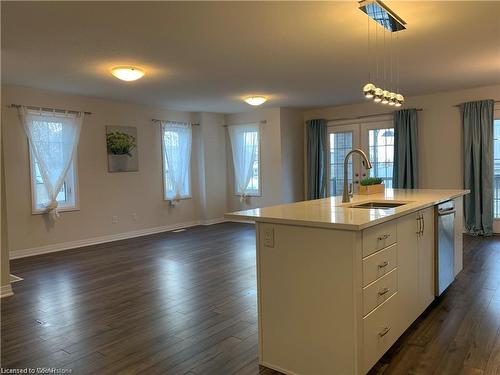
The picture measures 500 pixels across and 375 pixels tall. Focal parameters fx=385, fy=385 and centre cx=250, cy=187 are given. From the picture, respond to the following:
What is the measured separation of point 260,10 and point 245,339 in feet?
7.98

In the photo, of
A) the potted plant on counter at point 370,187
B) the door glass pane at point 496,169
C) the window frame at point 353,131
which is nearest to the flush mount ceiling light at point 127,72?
the potted plant on counter at point 370,187

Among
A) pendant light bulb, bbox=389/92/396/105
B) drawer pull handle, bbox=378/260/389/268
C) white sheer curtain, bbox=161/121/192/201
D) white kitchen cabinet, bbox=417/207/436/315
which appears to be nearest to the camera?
drawer pull handle, bbox=378/260/389/268

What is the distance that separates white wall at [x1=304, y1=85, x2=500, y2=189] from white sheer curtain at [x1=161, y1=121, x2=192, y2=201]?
4.27m

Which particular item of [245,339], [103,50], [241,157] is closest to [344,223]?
[245,339]

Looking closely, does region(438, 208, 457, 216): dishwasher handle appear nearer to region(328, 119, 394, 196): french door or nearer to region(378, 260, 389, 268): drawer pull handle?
region(378, 260, 389, 268): drawer pull handle

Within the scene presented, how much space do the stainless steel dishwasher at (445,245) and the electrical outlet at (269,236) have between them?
1.66 meters

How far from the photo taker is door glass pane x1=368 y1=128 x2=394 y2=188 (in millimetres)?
7172

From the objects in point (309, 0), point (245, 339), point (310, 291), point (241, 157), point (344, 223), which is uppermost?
point (309, 0)

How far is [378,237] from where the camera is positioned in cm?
222

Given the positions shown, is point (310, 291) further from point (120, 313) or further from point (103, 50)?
point (103, 50)

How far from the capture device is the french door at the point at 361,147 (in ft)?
23.6

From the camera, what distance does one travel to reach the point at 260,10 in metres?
2.92

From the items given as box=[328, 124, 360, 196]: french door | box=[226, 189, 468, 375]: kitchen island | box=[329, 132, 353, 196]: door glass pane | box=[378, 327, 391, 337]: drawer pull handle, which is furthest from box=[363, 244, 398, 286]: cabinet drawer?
box=[329, 132, 353, 196]: door glass pane

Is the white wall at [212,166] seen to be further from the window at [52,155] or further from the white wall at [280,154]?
the window at [52,155]
